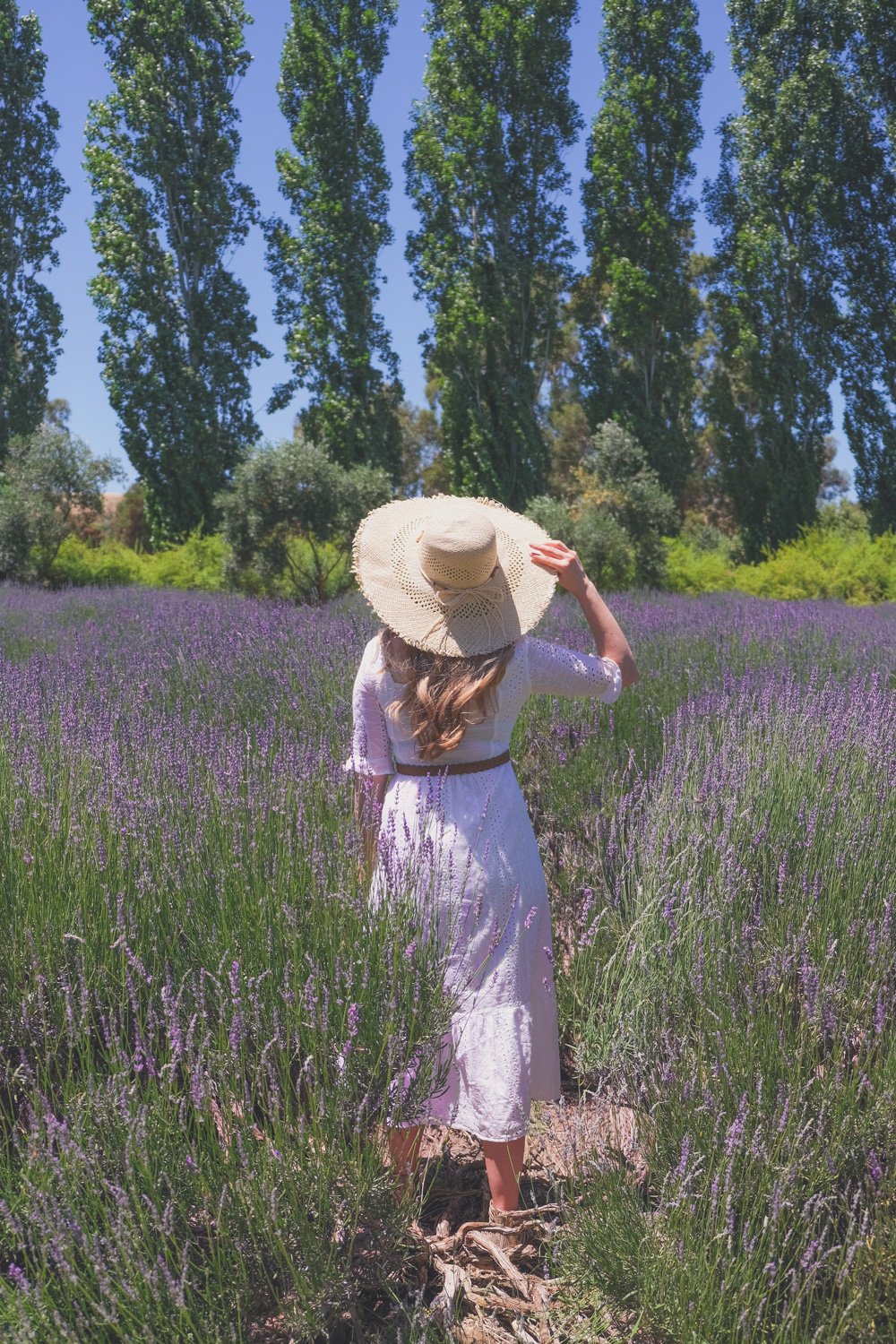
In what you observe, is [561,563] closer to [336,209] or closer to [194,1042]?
[194,1042]

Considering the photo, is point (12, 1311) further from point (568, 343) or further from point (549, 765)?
point (568, 343)

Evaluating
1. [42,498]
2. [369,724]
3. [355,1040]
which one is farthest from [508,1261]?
[42,498]

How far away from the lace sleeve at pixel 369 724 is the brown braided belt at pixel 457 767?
0.30ft

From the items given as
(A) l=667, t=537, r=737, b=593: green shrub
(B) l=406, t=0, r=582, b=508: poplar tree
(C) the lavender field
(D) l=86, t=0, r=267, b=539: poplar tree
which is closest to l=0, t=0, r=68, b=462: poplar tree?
(D) l=86, t=0, r=267, b=539: poplar tree

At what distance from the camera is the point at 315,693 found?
440 centimetres

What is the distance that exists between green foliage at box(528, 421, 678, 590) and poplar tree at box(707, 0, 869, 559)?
17.1ft

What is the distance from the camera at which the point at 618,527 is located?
A: 1642 cm

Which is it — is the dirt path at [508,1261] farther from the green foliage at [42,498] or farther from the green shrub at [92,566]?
the green foliage at [42,498]

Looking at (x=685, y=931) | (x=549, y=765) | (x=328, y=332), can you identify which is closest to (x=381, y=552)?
(x=685, y=931)

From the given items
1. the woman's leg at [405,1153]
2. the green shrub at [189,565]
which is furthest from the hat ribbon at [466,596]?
the green shrub at [189,565]

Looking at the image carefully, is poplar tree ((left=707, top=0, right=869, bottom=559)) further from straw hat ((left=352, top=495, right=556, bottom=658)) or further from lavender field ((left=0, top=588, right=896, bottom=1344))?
straw hat ((left=352, top=495, right=556, bottom=658))

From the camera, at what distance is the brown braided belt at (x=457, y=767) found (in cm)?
204

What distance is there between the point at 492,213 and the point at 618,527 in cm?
951

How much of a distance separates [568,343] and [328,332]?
1618 cm
